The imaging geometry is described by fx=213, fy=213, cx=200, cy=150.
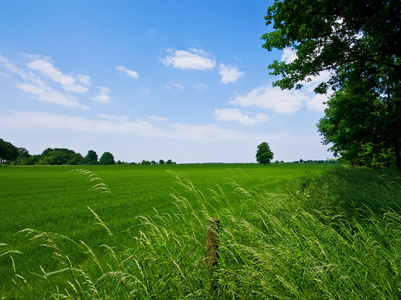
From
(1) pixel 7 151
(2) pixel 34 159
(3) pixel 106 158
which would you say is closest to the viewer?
(1) pixel 7 151

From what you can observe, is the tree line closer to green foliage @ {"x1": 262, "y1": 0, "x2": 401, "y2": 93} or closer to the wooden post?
green foliage @ {"x1": 262, "y1": 0, "x2": 401, "y2": 93}

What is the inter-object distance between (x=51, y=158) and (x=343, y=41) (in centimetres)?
16145

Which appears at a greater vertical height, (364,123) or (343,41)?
(343,41)

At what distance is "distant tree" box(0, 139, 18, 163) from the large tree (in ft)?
450

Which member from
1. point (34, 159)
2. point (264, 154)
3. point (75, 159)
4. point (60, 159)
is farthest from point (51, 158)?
point (264, 154)

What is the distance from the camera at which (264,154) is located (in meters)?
111

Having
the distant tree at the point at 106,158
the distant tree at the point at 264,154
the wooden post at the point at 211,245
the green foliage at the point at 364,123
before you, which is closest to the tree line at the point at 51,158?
the distant tree at the point at 106,158

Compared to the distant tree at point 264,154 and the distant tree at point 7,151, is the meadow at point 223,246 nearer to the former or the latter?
the distant tree at point 264,154

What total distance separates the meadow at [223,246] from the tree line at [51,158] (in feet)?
401

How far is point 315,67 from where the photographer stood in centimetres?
1052

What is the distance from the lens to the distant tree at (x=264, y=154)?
112m

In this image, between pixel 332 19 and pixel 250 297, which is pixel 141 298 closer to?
pixel 250 297

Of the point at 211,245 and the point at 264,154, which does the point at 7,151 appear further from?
the point at 211,245

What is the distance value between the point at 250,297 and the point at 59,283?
3.96 meters
